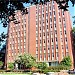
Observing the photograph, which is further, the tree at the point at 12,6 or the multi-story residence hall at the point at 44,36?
the multi-story residence hall at the point at 44,36

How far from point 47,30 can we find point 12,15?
6984 cm

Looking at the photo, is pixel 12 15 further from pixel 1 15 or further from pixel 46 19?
pixel 46 19

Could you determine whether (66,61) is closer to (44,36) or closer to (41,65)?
(41,65)

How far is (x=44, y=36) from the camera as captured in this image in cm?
7588

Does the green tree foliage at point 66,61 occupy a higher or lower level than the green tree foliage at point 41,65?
higher

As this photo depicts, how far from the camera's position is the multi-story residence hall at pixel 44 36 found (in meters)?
73.7

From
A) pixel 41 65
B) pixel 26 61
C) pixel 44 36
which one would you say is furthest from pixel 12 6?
pixel 44 36

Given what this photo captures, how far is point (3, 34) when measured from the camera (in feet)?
22.0

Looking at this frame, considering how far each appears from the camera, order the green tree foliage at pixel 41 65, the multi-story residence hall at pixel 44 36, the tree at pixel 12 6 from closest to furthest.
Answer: the tree at pixel 12 6
the green tree foliage at pixel 41 65
the multi-story residence hall at pixel 44 36

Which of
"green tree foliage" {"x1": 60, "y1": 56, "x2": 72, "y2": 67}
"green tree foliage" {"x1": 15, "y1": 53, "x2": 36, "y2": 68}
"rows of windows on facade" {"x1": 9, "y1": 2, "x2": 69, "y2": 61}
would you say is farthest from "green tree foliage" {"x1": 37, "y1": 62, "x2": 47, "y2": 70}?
"green tree foliage" {"x1": 60, "y1": 56, "x2": 72, "y2": 67}

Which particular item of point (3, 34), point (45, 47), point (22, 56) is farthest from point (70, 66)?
point (3, 34)

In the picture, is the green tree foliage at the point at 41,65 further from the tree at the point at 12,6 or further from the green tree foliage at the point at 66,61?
the tree at the point at 12,6

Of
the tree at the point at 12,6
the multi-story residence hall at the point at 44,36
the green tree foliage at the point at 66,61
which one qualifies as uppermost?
the multi-story residence hall at the point at 44,36

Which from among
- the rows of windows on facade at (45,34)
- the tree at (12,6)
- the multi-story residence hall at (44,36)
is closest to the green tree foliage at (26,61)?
the multi-story residence hall at (44,36)
